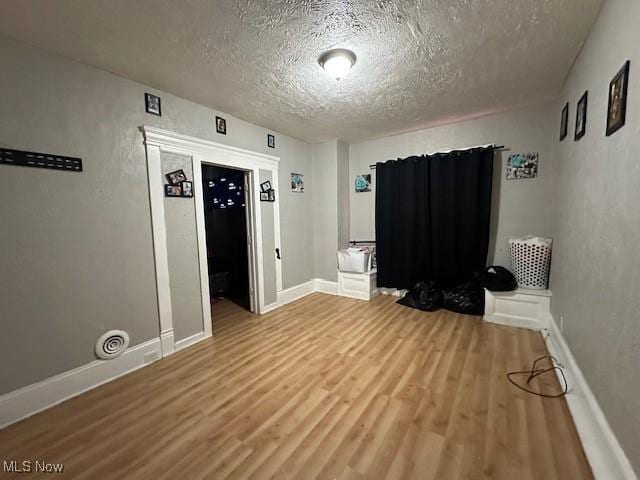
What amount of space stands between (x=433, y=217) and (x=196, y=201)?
2.98 meters

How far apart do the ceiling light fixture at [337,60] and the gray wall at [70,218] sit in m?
1.51

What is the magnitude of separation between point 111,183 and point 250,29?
5.16 ft

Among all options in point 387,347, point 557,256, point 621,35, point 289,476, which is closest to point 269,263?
point 387,347

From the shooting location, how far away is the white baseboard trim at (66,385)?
5.26ft

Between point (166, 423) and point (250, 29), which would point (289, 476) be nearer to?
point (166, 423)

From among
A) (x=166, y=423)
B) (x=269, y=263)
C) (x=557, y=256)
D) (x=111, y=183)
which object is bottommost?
(x=166, y=423)

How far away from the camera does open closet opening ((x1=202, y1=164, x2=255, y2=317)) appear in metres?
4.28

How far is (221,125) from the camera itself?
2.79m

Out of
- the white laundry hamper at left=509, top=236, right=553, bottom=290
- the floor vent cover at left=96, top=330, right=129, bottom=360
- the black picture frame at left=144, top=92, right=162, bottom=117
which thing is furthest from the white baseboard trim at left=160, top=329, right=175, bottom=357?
the white laundry hamper at left=509, top=236, right=553, bottom=290

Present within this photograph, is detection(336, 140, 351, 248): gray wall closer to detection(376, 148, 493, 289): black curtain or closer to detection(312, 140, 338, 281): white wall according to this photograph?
detection(312, 140, 338, 281): white wall

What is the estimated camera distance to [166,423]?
1.58 metres

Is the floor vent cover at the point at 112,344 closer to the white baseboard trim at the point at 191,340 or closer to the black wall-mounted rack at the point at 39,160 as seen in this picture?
the white baseboard trim at the point at 191,340

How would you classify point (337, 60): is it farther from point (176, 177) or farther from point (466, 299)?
point (466, 299)

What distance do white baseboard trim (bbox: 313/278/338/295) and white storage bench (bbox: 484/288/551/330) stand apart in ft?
6.82
